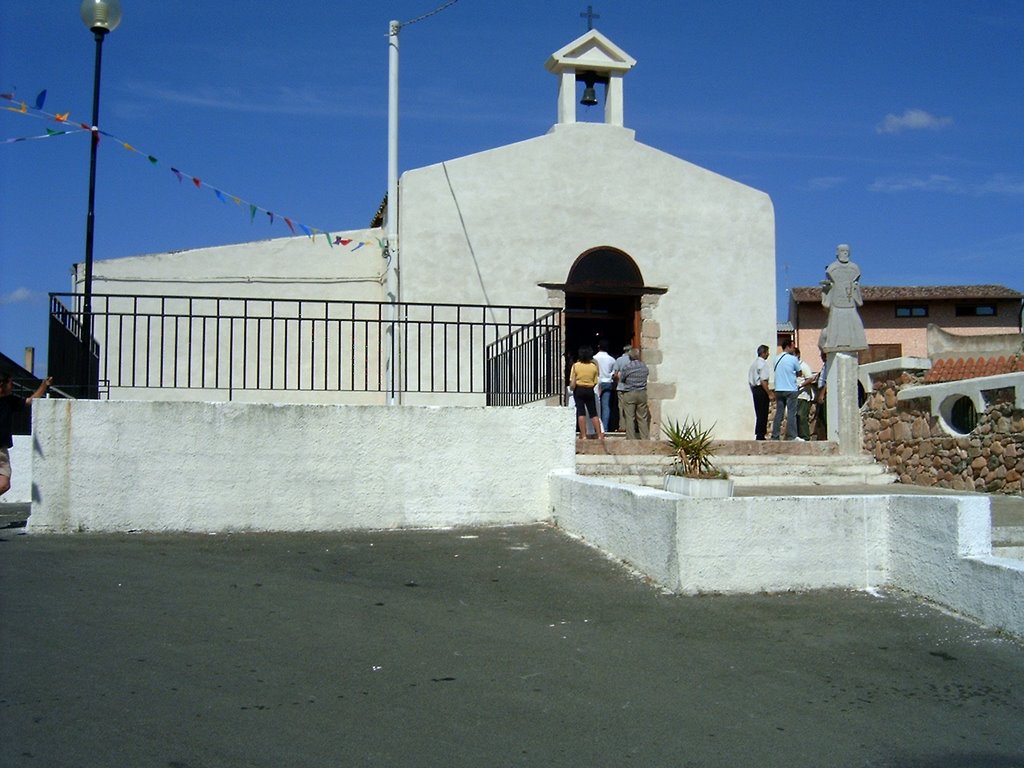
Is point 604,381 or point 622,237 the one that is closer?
point 604,381

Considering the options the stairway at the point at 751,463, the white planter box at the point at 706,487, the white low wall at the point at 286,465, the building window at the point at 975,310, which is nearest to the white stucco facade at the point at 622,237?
the stairway at the point at 751,463

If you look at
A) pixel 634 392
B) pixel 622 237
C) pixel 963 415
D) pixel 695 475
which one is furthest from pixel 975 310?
pixel 695 475

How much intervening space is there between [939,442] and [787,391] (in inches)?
92.3

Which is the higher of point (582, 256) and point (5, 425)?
point (582, 256)

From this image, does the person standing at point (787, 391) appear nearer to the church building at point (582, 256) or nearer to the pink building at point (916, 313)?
the church building at point (582, 256)

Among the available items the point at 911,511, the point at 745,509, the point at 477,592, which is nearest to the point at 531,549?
the point at 477,592

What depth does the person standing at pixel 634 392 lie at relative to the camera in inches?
537

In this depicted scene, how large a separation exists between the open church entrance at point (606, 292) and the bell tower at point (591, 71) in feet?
7.73

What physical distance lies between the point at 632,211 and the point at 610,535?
976cm

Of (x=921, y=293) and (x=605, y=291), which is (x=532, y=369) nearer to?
(x=605, y=291)

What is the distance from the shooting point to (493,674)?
5.13 metres

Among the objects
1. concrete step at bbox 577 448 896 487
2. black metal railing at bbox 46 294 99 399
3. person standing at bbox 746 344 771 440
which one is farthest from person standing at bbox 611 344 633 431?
black metal railing at bbox 46 294 99 399

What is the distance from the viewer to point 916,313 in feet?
120

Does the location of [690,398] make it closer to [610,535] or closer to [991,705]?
[610,535]
